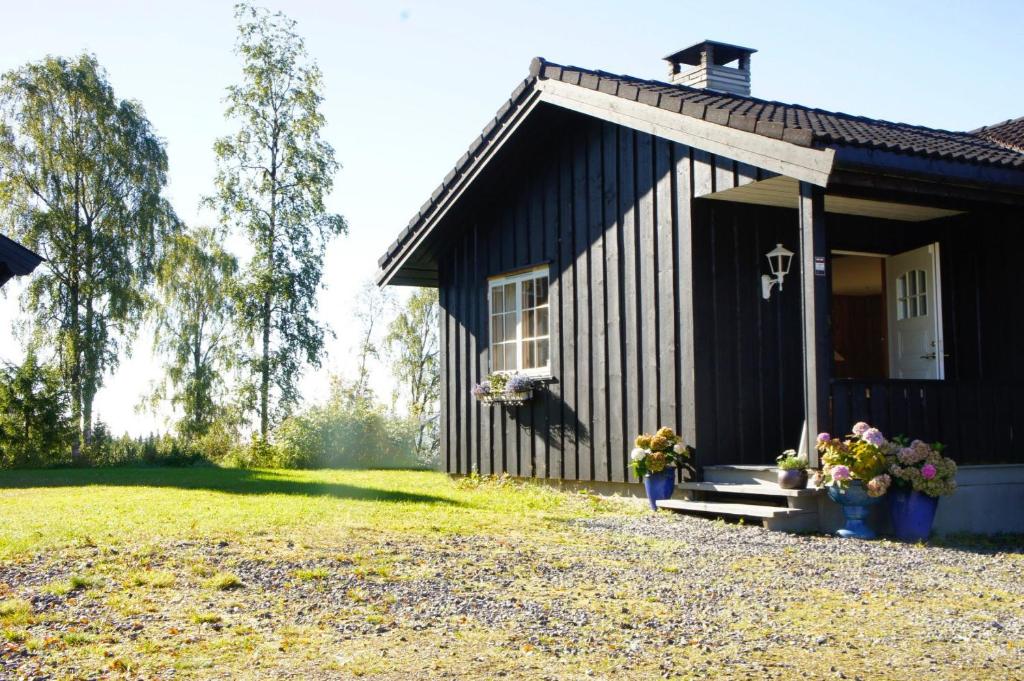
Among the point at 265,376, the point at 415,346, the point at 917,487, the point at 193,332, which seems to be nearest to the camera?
the point at 917,487

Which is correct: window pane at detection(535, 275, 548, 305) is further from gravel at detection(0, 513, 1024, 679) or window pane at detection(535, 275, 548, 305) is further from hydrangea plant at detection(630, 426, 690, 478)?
gravel at detection(0, 513, 1024, 679)

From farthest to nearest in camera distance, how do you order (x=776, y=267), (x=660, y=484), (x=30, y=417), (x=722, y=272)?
1. (x=30, y=417)
2. (x=776, y=267)
3. (x=722, y=272)
4. (x=660, y=484)

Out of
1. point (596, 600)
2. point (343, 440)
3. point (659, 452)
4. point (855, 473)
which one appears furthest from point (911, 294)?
point (343, 440)

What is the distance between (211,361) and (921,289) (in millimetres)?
21728

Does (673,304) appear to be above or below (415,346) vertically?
below

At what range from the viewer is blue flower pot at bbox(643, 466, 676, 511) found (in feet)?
29.7

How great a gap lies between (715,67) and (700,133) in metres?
4.27

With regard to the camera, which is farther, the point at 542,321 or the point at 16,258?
the point at 542,321

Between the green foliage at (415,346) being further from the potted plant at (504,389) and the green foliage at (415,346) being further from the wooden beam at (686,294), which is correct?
the wooden beam at (686,294)

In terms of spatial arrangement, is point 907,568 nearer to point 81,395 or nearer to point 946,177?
point 946,177

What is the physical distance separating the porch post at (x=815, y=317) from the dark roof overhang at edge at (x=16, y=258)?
617 cm

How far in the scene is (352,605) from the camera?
520cm

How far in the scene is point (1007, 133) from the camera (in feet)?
38.5

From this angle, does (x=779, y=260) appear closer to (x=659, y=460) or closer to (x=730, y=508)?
(x=659, y=460)
